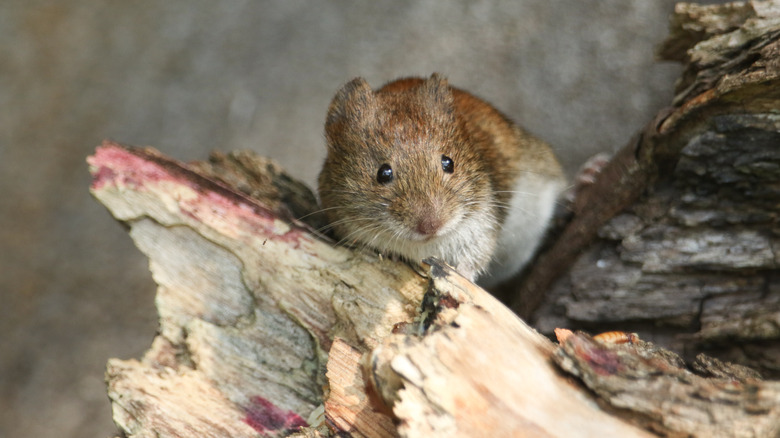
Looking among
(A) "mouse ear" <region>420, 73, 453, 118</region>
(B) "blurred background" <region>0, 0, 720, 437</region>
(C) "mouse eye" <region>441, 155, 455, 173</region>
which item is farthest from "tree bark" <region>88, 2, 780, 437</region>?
(B) "blurred background" <region>0, 0, 720, 437</region>

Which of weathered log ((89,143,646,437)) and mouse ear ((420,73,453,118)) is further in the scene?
mouse ear ((420,73,453,118))

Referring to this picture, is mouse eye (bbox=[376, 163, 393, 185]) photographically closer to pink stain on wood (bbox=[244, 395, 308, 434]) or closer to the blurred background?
pink stain on wood (bbox=[244, 395, 308, 434])

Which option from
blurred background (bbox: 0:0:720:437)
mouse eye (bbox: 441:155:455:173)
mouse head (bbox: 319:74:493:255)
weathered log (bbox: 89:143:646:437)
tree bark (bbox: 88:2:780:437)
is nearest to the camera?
weathered log (bbox: 89:143:646:437)

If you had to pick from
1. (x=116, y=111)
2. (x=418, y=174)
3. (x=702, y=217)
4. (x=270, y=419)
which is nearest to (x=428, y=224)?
(x=418, y=174)

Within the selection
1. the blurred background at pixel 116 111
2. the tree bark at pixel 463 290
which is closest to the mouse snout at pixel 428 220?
the tree bark at pixel 463 290

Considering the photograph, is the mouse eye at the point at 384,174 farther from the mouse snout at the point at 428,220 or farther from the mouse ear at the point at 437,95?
the mouse ear at the point at 437,95

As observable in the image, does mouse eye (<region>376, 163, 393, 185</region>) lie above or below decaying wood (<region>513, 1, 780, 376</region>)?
below

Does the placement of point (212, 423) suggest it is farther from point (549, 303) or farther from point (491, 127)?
point (491, 127)
